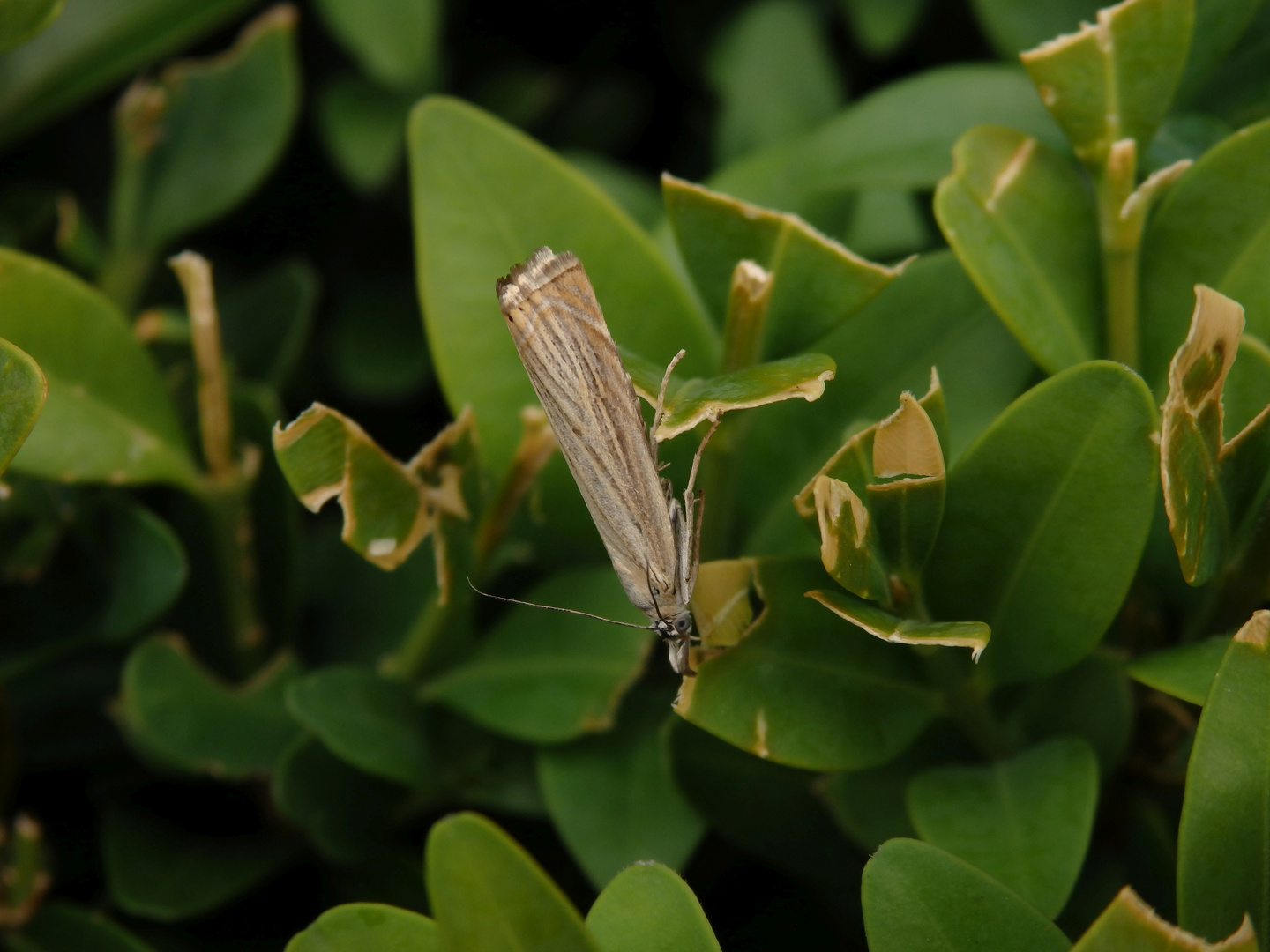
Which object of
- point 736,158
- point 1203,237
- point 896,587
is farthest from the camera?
point 736,158

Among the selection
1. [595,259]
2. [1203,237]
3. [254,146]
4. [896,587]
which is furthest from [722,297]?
[254,146]

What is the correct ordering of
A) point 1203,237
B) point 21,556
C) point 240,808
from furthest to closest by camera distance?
point 240,808, point 21,556, point 1203,237

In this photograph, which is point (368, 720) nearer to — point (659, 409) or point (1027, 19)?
point (659, 409)

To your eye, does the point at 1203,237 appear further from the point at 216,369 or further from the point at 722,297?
the point at 216,369

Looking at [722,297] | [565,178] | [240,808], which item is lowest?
[240,808]

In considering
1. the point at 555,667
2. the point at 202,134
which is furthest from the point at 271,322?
the point at 555,667

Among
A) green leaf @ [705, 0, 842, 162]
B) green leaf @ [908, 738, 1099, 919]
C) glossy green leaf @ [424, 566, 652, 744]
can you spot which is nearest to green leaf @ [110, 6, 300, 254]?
green leaf @ [705, 0, 842, 162]
